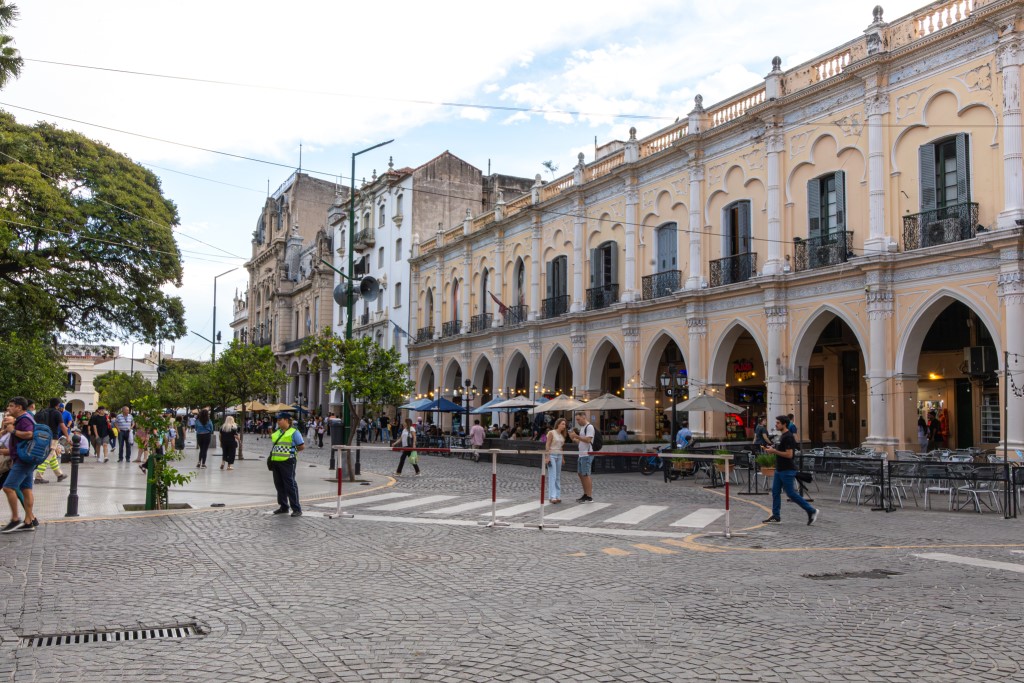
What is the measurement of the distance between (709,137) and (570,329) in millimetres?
10566

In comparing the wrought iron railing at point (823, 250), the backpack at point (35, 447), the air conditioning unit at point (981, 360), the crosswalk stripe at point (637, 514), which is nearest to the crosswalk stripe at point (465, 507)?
the crosswalk stripe at point (637, 514)

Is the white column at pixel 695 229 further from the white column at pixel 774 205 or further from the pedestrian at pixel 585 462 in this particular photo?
the pedestrian at pixel 585 462

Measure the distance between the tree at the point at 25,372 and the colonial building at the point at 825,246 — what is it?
1926 cm

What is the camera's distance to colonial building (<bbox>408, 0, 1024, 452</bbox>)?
21.8 meters

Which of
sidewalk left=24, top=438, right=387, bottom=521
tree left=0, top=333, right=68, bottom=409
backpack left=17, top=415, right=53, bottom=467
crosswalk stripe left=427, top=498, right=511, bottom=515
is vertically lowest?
crosswalk stripe left=427, top=498, right=511, bottom=515

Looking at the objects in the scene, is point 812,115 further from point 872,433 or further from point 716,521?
point 716,521

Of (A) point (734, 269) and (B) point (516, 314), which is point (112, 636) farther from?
(B) point (516, 314)

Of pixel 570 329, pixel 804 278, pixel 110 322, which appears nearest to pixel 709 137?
pixel 804 278

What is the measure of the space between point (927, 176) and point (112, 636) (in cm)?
2238

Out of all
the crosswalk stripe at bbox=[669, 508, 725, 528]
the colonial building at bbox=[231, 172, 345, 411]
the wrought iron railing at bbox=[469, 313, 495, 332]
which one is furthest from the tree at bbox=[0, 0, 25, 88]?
the colonial building at bbox=[231, 172, 345, 411]

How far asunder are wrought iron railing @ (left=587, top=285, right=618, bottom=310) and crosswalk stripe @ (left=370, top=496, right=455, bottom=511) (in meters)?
18.8

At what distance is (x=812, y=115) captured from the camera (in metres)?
26.5

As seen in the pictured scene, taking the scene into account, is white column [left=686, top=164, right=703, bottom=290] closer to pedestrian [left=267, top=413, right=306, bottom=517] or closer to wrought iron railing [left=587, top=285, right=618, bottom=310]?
wrought iron railing [left=587, top=285, right=618, bottom=310]

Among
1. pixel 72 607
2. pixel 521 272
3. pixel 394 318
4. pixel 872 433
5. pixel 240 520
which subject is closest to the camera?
pixel 72 607
